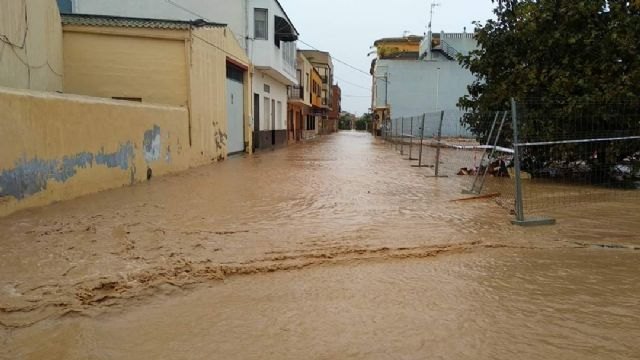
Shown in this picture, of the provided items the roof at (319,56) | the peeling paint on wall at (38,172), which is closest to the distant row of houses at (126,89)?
the peeling paint on wall at (38,172)

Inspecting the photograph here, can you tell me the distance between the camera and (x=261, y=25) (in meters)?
23.4

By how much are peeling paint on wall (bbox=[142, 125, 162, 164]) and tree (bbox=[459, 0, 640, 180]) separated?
26.9 feet

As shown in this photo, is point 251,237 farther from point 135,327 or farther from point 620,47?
point 620,47

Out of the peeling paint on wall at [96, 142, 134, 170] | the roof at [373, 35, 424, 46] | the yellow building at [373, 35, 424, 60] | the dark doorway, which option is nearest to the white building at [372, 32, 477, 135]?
the dark doorway

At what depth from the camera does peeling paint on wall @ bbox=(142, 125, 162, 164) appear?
38.8 feet

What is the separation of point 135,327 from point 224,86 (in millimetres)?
15758

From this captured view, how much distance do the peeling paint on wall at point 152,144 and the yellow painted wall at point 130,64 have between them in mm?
2784

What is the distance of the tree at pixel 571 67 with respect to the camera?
1075cm

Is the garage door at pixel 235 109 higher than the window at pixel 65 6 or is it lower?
lower

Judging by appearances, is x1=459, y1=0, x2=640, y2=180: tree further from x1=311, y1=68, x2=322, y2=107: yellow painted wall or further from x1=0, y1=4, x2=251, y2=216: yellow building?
x1=311, y1=68, x2=322, y2=107: yellow painted wall

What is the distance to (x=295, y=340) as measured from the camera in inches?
138

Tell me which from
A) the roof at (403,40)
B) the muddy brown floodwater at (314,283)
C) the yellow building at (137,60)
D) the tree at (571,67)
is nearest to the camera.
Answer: the muddy brown floodwater at (314,283)

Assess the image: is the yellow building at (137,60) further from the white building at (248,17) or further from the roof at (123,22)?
the white building at (248,17)

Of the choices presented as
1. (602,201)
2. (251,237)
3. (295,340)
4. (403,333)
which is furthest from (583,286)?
(602,201)
